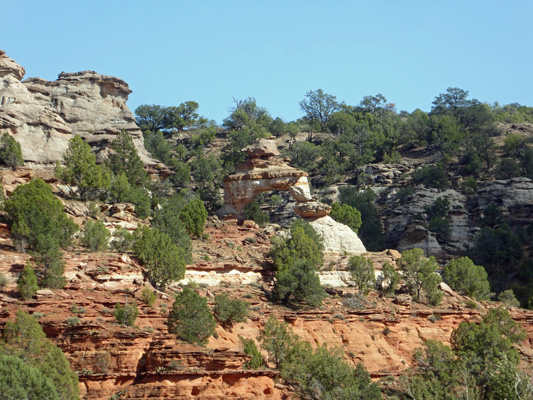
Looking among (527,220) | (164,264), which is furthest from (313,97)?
(164,264)

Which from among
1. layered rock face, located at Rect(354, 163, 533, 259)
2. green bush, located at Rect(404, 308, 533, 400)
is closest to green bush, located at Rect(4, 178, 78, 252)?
green bush, located at Rect(404, 308, 533, 400)

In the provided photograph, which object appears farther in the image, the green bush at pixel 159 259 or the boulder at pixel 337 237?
the boulder at pixel 337 237

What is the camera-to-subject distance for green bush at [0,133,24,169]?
7506 cm

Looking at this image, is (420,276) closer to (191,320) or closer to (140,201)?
(191,320)

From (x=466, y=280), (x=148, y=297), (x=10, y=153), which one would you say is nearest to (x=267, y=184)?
(x=466, y=280)

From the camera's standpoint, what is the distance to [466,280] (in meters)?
70.4

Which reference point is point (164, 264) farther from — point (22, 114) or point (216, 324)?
point (22, 114)

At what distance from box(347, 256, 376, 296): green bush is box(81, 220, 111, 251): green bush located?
678 inches

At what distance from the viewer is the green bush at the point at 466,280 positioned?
70.2 meters

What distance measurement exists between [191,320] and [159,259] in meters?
8.29

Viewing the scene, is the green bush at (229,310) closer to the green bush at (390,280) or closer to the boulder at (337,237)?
the green bush at (390,280)

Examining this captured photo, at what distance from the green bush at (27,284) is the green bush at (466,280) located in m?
32.7

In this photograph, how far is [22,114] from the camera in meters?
81.1

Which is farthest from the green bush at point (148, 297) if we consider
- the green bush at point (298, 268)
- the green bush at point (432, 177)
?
the green bush at point (432, 177)
